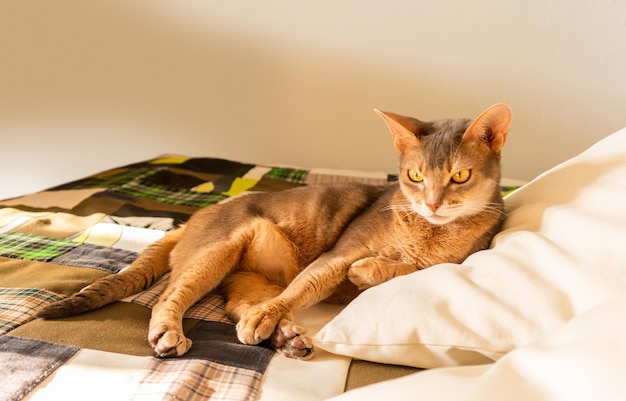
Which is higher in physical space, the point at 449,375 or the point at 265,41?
the point at 265,41

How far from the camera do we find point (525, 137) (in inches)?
111

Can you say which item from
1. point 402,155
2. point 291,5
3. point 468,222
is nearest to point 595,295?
point 468,222

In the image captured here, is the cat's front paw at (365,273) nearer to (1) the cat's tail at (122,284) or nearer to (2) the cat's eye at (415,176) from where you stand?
(2) the cat's eye at (415,176)

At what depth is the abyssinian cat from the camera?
1.22 metres

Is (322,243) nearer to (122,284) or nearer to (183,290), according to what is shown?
(183,290)

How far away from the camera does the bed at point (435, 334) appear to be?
2.39 ft

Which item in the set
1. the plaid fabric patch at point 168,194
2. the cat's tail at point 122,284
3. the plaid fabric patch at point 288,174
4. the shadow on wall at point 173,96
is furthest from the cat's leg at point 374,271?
the shadow on wall at point 173,96

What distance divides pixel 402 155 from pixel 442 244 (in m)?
0.28

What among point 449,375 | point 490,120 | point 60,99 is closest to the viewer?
point 449,375

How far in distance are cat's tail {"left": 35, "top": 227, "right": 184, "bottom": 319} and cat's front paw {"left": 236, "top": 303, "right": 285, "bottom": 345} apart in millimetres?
373

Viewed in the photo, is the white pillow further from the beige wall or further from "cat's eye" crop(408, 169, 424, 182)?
the beige wall

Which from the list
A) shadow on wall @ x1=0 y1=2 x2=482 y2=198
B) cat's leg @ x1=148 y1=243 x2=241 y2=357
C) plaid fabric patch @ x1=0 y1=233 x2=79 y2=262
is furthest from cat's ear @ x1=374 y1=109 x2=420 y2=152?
shadow on wall @ x1=0 y1=2 x2=482 y2=198

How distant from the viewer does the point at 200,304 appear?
1.40 metres

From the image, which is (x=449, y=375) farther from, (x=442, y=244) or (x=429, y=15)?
(x=429, y=15)
